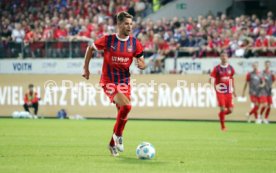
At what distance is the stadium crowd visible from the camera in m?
29.3

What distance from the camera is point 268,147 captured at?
51.3ft

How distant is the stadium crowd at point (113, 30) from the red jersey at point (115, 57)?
619 inches

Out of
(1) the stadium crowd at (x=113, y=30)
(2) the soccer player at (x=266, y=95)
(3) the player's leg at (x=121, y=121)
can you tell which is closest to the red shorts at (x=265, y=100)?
(2) the soccer player at (x=266, y=95)

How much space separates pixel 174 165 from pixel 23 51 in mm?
21688

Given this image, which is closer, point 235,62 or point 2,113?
point 235,62

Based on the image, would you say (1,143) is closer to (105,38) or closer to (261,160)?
(105,38)

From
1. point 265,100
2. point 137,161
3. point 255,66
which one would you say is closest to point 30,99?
point 255,66

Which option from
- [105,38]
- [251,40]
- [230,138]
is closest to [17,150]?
[105,38]

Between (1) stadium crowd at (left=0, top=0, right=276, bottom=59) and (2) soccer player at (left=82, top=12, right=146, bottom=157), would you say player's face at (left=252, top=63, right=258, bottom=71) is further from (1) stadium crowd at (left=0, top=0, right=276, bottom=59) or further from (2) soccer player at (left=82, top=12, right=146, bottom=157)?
(2) soccer player at (left=82, top=12, right=146, bottom=157)

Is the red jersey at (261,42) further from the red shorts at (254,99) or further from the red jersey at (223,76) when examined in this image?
the red jersey at (223,76)

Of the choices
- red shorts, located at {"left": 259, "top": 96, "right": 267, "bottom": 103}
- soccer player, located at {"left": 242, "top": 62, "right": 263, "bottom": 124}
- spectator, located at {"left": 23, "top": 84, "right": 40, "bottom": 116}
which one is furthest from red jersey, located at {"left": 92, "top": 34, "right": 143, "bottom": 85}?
spectator, located at {"left": 23, "top": 84, "right": 40, "bottom": 116}

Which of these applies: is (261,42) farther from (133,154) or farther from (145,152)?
(145,152)

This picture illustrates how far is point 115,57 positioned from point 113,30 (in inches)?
723

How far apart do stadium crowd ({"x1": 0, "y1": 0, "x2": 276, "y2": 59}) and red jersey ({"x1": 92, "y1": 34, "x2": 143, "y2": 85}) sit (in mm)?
15732
